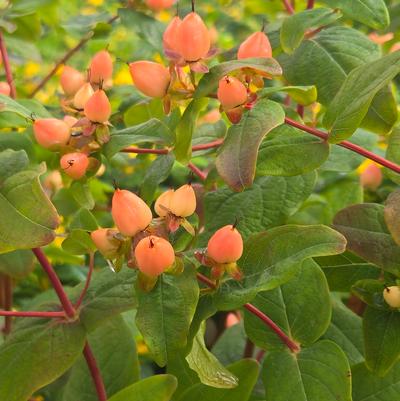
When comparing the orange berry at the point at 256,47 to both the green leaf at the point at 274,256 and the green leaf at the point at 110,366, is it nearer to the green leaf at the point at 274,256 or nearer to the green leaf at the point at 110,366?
the green leaf at the point at 274,256

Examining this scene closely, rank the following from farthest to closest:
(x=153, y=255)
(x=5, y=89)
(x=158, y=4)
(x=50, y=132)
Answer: (x=158, y=4) < (x=5, y=89) < (x=50, y=132) < (x=153, y=255)

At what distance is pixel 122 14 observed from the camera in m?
0.85

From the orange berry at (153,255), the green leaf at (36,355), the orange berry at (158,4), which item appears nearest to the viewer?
the orange berry at (153,255)

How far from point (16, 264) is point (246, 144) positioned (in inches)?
13.0

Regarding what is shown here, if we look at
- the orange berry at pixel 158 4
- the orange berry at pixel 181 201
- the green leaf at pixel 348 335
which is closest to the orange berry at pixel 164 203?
the orange berry at pixel 181 201

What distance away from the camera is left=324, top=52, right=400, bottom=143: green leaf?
49cm

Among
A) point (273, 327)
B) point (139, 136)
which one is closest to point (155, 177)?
point (139, 136)

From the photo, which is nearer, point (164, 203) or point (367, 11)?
point (164, 203)

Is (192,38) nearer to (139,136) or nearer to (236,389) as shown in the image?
(139,136)

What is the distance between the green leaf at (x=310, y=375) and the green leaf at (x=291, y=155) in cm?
13

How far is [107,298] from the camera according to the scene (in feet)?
2.01

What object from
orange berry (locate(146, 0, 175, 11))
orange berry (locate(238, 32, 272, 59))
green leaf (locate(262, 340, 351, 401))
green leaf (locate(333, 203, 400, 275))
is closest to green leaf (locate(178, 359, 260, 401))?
green leaf (locate(262, 340, 351, 401))

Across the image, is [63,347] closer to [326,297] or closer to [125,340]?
[125,340]

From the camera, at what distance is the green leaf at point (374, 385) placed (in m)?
0.58
